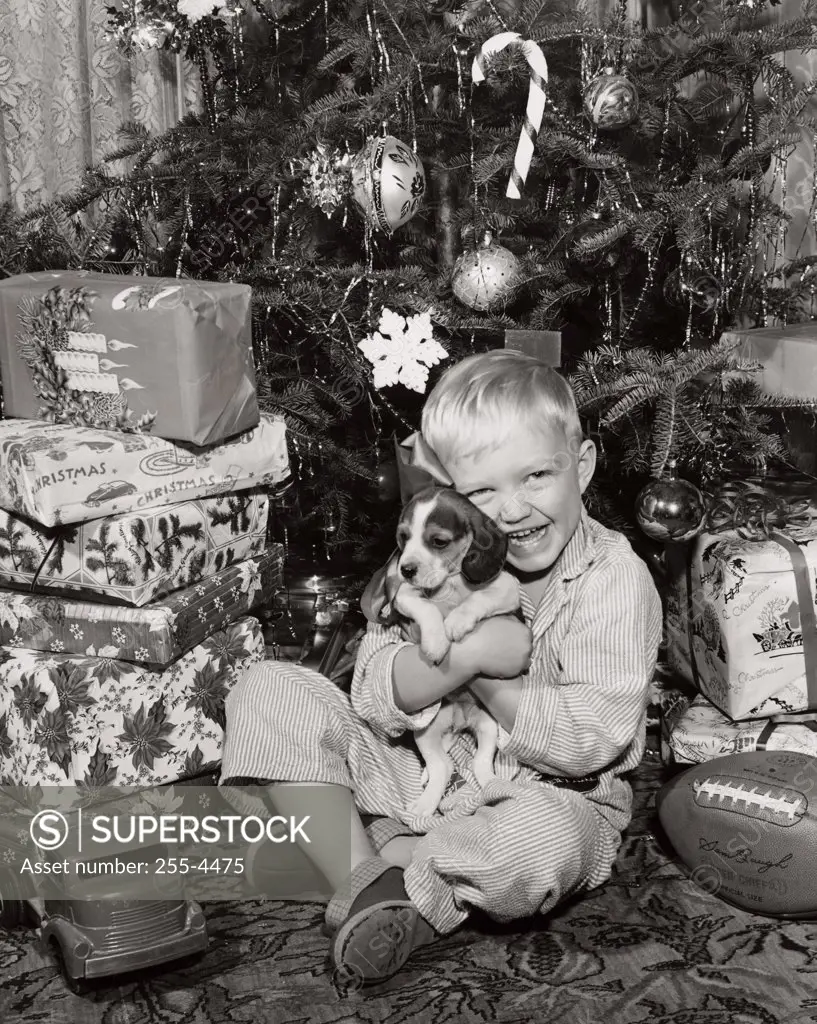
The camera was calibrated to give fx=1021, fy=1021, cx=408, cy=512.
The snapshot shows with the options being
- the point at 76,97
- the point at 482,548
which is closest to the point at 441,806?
the point at 482,548

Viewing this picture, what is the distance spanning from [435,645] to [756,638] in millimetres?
619

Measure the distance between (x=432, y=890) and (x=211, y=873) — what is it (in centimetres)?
40

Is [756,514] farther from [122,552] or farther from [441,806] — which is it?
[122,552]

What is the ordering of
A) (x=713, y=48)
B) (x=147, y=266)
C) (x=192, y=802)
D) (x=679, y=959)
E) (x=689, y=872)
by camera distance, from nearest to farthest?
(x=679, y=959) < (x=689, y=872) < (x=192, y=802) < (x=713, y=48) < (x=147, y=266)

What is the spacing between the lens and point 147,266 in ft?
6.36

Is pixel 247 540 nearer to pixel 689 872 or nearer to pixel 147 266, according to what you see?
pixel 147 266

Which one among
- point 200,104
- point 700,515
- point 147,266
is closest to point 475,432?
point 700,515

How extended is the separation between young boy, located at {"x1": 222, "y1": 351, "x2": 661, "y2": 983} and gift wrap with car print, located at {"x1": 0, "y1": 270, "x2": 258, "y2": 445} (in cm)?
37

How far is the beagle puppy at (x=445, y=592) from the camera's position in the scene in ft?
3.94

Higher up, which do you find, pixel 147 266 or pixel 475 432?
pixel 147 266

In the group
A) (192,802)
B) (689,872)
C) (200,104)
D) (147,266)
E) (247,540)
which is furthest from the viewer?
(200,104)

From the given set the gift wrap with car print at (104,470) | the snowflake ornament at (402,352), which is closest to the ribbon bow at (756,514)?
the snowflake ornament at (402,352)

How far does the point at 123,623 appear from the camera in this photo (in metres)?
1.50

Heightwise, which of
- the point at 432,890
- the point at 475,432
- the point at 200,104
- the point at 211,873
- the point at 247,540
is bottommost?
the point at 211,873
